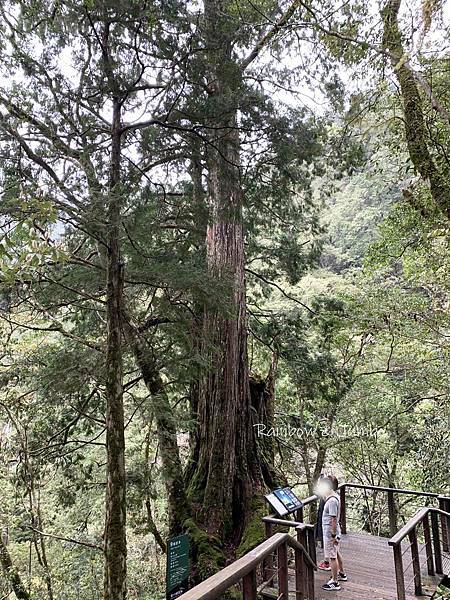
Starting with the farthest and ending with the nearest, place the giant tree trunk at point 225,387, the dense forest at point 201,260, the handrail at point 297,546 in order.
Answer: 1. the giant tree trunk at point 225,387
2. the dense forest at point 201,260
3. the handrail at point 297,546

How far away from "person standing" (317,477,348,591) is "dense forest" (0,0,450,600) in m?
1.03

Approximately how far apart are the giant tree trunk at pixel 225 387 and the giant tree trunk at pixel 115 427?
3.84 ft

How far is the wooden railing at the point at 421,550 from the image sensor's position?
3545 millimetres

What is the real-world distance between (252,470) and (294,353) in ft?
7.42

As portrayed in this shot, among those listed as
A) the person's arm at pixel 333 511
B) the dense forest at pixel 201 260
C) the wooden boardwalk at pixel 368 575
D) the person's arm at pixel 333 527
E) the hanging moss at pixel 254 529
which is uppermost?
the dense forest at pixel 201 260

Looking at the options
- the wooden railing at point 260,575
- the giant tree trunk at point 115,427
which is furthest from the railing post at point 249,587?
the giant tree trunk at point 115,427

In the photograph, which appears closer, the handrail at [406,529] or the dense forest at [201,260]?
the handrail at [406,529]

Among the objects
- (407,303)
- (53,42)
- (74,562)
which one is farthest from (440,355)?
(74,562)

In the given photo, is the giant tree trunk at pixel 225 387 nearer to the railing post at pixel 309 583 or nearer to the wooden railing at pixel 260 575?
the wooden railing at pixel 260 575

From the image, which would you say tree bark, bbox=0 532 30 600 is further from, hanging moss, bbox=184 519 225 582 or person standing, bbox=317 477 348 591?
person standing, bbox=317 477 348 591

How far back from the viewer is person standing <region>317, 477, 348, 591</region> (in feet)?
13.9

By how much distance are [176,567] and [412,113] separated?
5.24 meters

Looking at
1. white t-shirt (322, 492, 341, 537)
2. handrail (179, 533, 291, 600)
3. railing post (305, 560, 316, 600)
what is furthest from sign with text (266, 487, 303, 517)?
handrail (179, 533, 291, 600)

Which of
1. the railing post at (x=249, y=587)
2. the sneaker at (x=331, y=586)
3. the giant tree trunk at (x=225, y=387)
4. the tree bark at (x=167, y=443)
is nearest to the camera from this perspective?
the railing post at (x=249, y=587)
